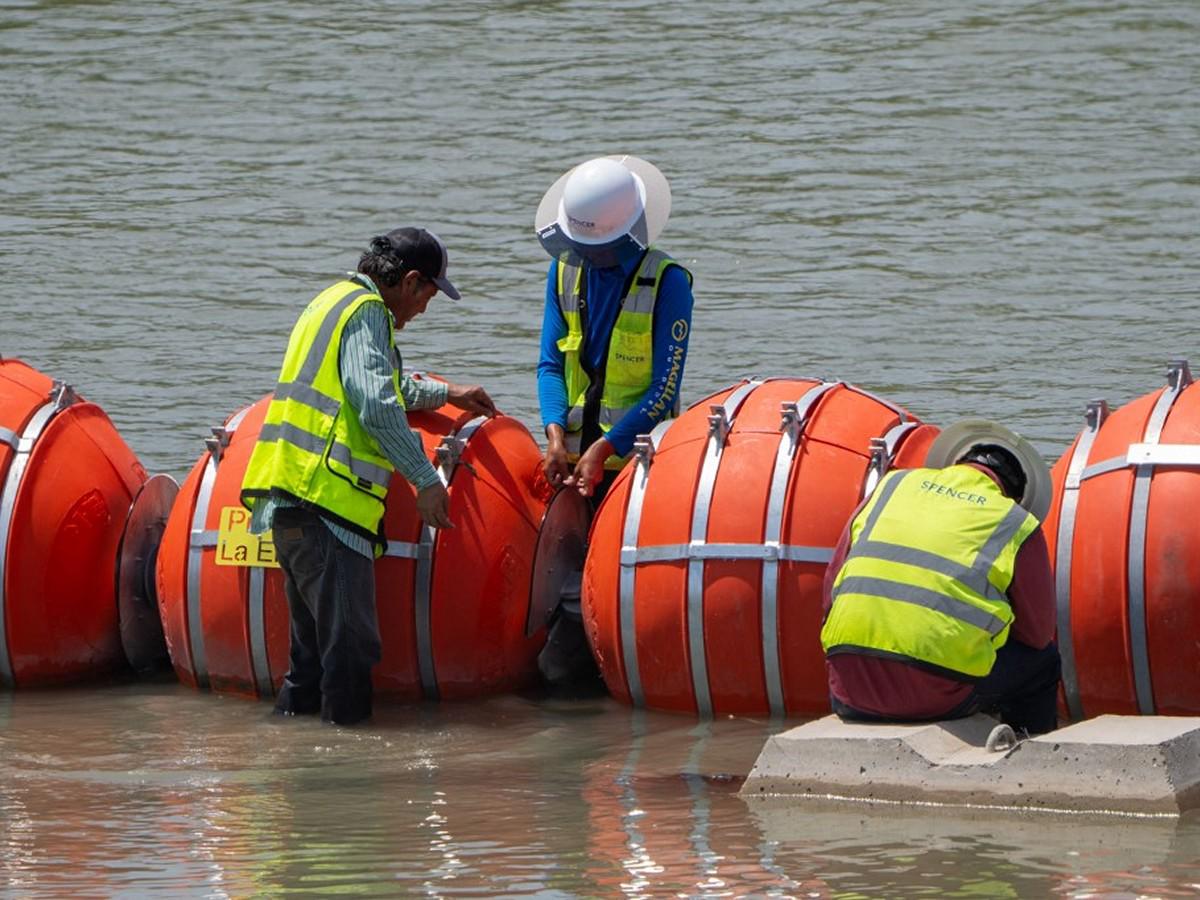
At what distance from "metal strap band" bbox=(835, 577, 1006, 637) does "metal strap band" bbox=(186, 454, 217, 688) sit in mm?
2868

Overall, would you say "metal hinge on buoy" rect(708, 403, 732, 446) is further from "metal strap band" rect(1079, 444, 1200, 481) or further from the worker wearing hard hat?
"metal strap band" rect(1079, 444, 1200, 481)

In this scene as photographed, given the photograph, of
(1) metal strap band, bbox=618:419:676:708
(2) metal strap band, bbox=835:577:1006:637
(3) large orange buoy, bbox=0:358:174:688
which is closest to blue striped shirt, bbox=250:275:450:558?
(1) metal strap band, bbox=618:419:676:708

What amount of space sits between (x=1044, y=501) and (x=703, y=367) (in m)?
7.81

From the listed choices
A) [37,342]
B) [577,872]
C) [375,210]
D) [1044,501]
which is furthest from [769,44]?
[577,872]

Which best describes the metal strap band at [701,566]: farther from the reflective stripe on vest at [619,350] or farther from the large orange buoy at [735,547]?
the reflective stripe on vest at [619,350]

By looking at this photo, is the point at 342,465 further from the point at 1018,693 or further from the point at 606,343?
the point at 1018,693

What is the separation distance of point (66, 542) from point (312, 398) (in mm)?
1418

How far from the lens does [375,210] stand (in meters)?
20.0

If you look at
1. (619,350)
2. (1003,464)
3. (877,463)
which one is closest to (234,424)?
(619,350)

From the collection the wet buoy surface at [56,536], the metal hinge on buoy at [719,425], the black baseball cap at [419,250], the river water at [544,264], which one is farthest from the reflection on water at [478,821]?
the black baseball cap at [419,250]

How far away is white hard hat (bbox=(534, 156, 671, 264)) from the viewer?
8812 mm

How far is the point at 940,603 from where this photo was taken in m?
7.00

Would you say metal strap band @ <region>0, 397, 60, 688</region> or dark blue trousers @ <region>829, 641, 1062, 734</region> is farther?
metal strap band @ <region>0, 397, 60, 688</region>

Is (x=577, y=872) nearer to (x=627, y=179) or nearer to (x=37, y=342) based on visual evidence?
(x=627, y=179)
